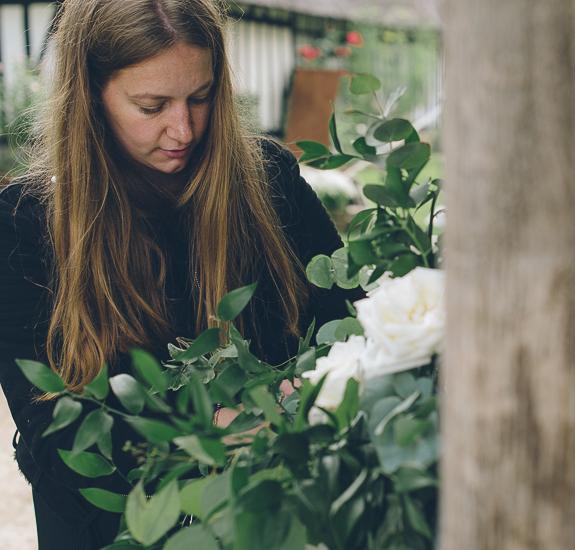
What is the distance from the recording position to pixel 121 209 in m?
1.72

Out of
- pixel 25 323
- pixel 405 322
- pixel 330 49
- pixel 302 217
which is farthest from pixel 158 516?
pixel 330 49

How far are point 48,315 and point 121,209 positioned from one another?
0.23 m

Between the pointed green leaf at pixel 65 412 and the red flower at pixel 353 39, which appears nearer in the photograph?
the pointed green leaf at pixel 65 412

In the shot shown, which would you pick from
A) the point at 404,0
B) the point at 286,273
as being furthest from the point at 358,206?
the point at 404,0

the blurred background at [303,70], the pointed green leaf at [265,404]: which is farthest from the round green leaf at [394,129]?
the blurred background at [303,70]

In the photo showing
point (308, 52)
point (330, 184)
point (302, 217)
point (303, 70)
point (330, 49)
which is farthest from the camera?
point (330, 49)

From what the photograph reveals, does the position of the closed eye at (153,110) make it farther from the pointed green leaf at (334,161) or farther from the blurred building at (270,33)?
the blurred building at (270,33)

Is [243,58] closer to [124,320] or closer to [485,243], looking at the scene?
[124,320]

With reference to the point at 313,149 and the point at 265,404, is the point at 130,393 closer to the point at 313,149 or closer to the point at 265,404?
the point at 265,404

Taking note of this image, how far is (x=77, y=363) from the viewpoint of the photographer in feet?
5.28

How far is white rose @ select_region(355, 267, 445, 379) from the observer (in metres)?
0.73

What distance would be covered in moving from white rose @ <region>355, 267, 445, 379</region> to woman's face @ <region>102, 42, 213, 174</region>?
0.95 metres

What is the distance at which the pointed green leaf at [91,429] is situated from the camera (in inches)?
32.5

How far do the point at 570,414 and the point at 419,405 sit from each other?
0.20 metres
